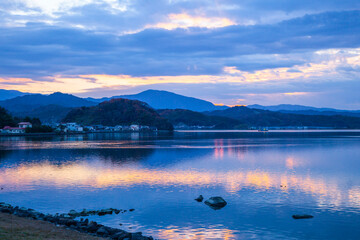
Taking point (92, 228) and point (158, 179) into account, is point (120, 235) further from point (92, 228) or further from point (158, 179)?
point (158, 179)

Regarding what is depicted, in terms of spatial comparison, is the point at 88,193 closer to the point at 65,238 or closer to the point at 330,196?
the point at 65,238

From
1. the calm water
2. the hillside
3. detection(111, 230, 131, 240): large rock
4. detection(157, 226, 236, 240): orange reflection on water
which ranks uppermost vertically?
the hillside

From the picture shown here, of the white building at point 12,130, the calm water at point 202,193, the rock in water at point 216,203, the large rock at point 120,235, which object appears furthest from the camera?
the white building at point 12,130

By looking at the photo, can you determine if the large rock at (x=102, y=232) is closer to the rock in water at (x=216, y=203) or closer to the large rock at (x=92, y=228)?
the large rock at (x=92, y=228)

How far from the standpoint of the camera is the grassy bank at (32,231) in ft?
52.3

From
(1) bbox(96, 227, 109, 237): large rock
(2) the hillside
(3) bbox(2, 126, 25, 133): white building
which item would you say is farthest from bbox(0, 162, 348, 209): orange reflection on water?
(2) the hillside

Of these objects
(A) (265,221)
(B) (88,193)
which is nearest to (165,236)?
(A) (265,221)

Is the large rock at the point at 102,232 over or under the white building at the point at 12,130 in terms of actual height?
under

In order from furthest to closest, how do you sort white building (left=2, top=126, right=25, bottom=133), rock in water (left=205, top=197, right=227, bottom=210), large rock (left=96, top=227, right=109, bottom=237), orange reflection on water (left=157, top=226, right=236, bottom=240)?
white building (left=2, top=126, right=25, bottom=133) < rock in water (left=205, top=197, right=227, bottom=210) < orange reflection on water (left=157, top=226, right=236, bottom=240) < large rock (left=96, top=227, right=109, bottom=237)

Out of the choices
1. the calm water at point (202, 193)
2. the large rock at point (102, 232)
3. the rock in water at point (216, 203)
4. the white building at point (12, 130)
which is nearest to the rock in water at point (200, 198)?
the calm water at point (202, 193)

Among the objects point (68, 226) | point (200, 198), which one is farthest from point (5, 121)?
point (68, 226)

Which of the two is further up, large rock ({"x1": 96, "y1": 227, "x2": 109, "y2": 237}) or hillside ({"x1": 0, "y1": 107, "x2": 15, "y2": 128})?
hillside ({"x1": 0, "y1": 107, "x2": 15, "y2": 128})

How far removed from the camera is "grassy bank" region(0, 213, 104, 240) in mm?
15940

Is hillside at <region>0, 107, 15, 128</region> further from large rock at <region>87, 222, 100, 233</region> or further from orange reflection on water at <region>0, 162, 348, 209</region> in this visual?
large rock at <region>87, 222, 100, 233</region>
